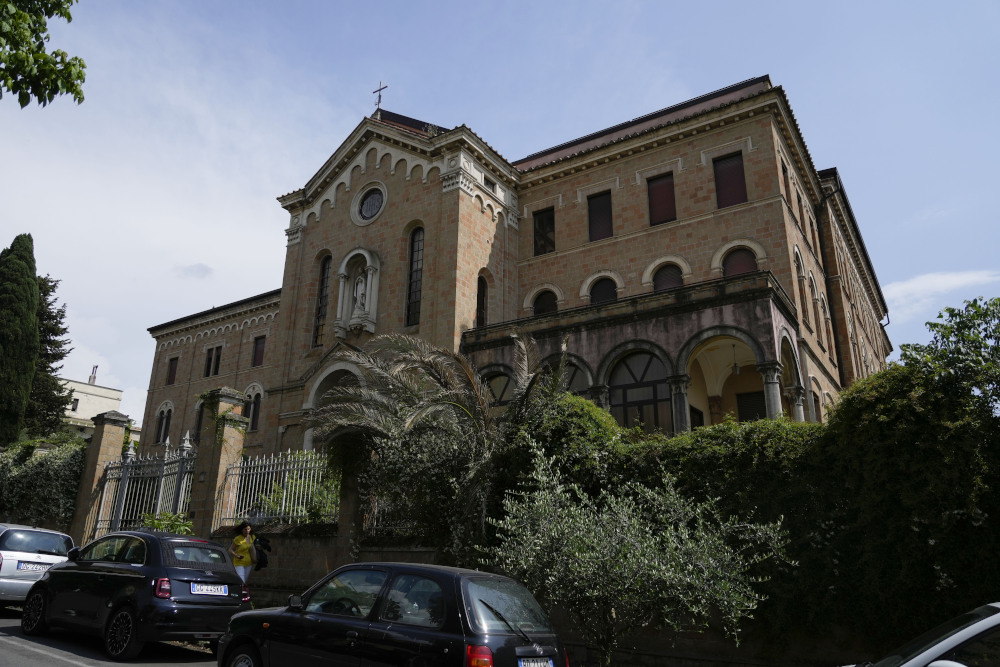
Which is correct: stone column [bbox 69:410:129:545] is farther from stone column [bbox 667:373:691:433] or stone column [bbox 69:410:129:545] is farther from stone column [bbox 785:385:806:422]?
stone column [bbox 785:385:806:422]

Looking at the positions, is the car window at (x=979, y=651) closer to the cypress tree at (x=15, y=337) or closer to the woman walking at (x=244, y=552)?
the woman walking at (x=244, y=552)

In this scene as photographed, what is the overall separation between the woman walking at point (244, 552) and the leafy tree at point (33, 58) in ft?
23.3

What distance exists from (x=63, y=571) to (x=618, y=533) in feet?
24.9

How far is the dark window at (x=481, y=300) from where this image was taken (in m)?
21.8

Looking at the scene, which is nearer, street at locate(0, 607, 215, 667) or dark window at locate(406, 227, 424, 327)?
street at locate(0, 607, 215, 667)

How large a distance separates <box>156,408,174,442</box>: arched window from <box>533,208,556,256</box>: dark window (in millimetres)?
24930

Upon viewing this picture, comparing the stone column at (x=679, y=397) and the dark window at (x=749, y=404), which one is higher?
the dark window at (x=749, y=404)

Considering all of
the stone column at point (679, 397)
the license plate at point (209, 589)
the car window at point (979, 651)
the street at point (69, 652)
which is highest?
the stone column at point (679, 397)

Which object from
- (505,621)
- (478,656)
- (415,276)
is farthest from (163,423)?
(478,656)

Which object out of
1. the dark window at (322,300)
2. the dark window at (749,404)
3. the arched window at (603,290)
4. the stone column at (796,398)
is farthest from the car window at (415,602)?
the dark window at (322,300)

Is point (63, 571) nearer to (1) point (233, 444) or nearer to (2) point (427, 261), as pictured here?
(1) point (233, 444)

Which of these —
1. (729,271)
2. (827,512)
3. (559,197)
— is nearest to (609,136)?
(559,197)

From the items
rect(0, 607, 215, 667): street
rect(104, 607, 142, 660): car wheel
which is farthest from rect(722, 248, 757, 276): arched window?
rect(104, 607, 142, 660): car wheel

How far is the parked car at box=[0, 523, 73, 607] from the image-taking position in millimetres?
10852
